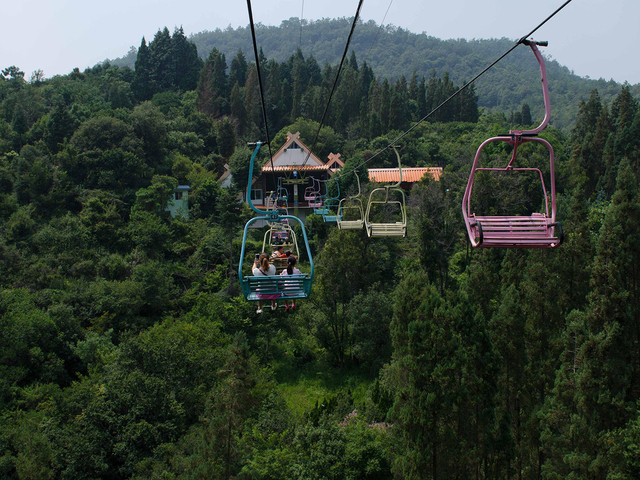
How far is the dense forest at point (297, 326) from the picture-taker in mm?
17828

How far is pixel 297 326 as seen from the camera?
3080cm

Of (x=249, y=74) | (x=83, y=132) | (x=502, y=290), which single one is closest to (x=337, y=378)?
(x=502, y=290)

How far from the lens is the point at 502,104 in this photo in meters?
148

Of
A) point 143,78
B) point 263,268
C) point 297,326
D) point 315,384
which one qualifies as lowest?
point 315,384

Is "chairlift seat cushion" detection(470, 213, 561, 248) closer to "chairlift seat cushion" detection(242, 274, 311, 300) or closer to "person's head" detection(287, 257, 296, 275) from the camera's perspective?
"chairlift seat cushion" detection(242, 274, 311, 300)

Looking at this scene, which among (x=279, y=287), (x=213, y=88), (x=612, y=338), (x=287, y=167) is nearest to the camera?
(x=279, y=287)

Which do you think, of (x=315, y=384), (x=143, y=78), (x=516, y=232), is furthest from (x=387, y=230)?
(x=143, y=78)

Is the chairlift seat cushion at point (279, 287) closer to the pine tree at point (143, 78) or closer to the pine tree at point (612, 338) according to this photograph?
the pine tree at point (612, 338)

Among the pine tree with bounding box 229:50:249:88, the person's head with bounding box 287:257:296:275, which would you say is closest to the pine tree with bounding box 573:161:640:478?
the person's head with bounding box 287:257:296:275

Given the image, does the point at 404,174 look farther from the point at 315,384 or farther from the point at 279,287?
the point at 279,287

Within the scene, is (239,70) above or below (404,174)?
above

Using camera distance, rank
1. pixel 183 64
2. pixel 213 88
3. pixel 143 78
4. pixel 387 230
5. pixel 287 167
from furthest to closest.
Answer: pixel 183 64 < pixel 143 78 < pixel 213 88 < pixel 287 167 < pixel 387 230

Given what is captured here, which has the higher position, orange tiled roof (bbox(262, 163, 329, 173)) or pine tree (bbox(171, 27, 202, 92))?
pine tree (bbox(171, 27, 202, 92))

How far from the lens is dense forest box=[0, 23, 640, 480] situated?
17828 mm
